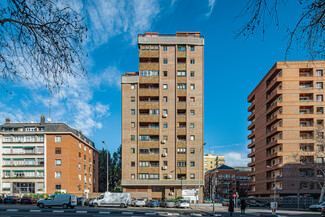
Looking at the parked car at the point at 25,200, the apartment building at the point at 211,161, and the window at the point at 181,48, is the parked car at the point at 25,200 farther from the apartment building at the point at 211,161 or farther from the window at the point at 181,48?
the apartment building at the point at 211,161

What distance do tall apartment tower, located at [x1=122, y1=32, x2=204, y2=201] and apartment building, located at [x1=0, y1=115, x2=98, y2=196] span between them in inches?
506

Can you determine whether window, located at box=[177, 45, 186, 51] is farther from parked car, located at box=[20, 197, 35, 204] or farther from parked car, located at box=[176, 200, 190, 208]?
parked car, located at box=[20, 197, 35, 204]

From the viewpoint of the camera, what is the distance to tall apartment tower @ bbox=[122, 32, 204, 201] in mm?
60250

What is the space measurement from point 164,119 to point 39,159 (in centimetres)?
2740

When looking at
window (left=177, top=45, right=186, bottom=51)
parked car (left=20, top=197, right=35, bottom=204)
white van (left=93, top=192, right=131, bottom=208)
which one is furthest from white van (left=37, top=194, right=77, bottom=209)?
window (left=177, top=45, right=186, bottom=51)

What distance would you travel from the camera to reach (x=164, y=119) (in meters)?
62.0

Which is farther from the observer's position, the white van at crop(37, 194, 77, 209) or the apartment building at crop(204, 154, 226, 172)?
the apartment building at crop(204, 154, 226, 172)

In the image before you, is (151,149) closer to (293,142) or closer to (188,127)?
(188,127)

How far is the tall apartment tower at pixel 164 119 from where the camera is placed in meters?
60.2

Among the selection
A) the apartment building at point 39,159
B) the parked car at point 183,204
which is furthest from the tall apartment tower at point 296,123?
the apartment building at point 39,159

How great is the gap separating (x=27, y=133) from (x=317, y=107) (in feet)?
Result: 198

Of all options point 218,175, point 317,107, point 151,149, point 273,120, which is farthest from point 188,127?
point 218,175

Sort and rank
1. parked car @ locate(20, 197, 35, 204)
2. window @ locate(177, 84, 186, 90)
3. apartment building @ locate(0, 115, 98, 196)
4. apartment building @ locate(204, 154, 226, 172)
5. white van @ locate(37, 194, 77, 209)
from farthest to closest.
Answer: apartment building @ locate(204, 154, 226, 172) < apartment building @ locate(0, 115, 98, 196) < window @ locate(177, 84, 186, 90) < parked car @ locate(20, 197, 35, 204) < white van @ locate(37, 194, 77, 209)

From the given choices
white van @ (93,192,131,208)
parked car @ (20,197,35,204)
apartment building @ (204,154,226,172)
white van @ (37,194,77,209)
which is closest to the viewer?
white van @ (37,194,77,209)
